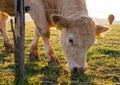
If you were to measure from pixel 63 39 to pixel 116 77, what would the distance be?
151 cm

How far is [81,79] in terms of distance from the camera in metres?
6.86

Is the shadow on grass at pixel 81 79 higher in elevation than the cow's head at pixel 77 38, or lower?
lower

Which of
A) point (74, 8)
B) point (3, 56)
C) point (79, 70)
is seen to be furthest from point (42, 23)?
point (79, 70)

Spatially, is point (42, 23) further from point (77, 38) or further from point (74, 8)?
point (77, 38)

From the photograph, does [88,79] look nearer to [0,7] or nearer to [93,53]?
[93,53]

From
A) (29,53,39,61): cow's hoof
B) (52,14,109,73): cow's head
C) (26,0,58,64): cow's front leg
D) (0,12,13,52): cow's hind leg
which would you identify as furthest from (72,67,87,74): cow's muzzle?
(0,12,13,52): cow's hind leg

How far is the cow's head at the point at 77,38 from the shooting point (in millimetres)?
6996

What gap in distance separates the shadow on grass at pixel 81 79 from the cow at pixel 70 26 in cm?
12

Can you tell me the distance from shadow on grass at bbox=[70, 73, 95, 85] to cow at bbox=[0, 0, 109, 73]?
12 centimetres

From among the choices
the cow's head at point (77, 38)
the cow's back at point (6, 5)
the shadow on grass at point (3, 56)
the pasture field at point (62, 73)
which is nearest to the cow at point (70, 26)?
the cow's head at point (77, 38)

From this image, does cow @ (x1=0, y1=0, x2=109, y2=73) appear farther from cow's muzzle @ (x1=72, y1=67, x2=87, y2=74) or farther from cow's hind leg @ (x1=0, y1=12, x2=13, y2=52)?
cow's hind leg @ (x1=0, y1=12, x2=13, y2=52)

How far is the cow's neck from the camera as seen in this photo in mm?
7897

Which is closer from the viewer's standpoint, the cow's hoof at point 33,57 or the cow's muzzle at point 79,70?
the cow's muzzle at point 79,70

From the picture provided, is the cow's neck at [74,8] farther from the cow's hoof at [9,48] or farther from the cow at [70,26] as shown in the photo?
the cow's hoof at [9,48]
